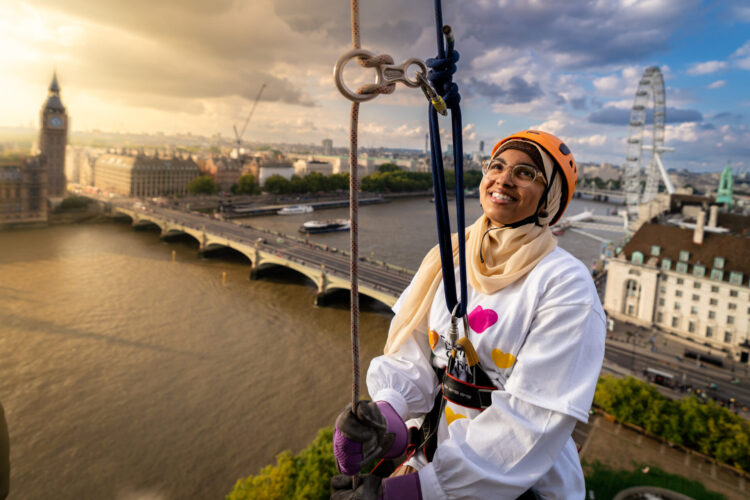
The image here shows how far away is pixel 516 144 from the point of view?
1.61m

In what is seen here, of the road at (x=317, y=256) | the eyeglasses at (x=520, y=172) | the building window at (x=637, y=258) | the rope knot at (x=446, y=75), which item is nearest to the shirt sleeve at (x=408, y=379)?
the eyeglasses at (x=520, y=172)

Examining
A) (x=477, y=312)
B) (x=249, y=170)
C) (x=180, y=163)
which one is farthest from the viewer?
(x=249, y=170)

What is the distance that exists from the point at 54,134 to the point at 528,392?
59954 mm

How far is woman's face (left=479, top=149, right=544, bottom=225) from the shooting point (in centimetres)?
156

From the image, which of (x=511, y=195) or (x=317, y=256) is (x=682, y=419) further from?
(x=317, y=256)

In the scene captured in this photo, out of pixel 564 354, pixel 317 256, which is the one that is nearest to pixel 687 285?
pixel 317 256

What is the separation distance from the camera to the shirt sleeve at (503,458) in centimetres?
121

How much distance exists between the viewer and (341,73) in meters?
1.15

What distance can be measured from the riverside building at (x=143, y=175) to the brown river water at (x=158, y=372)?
27994mm

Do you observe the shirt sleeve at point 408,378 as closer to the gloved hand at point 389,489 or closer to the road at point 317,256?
the gloved hand at point 389,489

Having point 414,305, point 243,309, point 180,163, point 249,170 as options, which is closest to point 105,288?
point 243,309

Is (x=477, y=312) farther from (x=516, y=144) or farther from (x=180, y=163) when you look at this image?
(x=180, y=163)

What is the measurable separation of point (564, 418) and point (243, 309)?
56.2ft

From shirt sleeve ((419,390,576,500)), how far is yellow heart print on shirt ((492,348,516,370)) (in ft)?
0.64
